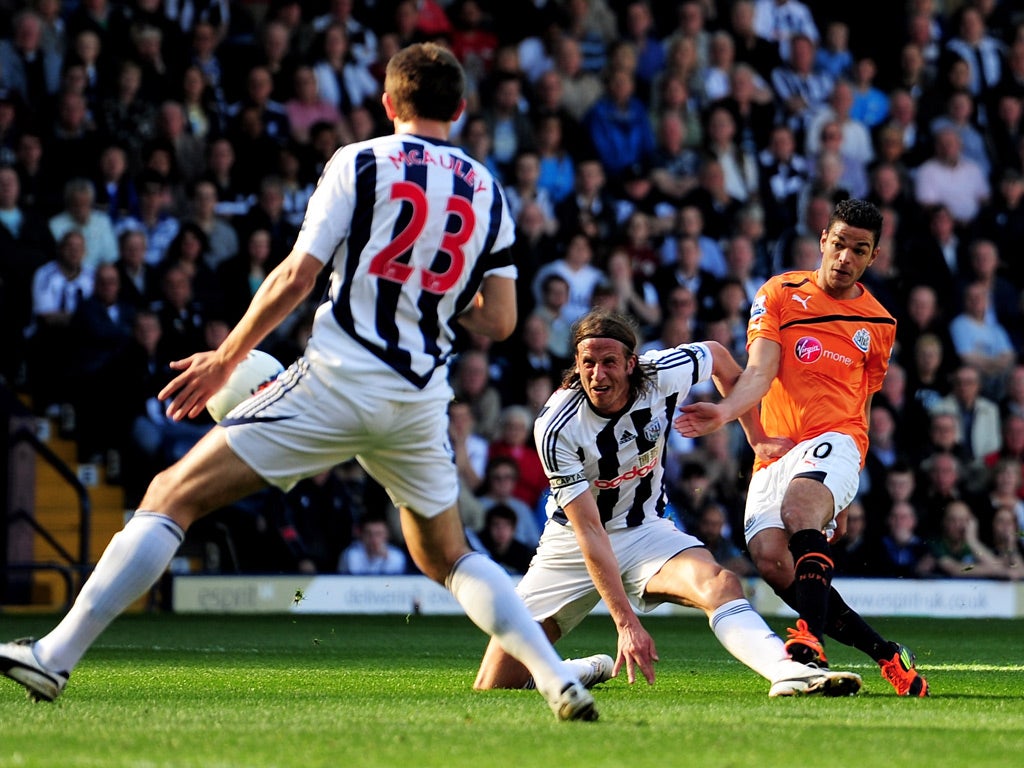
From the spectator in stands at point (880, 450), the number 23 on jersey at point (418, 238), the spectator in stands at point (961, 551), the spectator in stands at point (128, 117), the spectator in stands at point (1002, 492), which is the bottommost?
the spectator in stands at point (961, 551)

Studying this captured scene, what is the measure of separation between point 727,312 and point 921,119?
442 centimetres

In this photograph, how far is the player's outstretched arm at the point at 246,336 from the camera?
5383 millimetres

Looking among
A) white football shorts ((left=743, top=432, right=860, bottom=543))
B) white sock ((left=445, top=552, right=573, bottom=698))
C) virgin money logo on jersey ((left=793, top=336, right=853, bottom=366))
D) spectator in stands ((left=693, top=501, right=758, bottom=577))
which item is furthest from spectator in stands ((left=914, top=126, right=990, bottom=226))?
white sock ((left=445, top=552, right=573, bottom=698))

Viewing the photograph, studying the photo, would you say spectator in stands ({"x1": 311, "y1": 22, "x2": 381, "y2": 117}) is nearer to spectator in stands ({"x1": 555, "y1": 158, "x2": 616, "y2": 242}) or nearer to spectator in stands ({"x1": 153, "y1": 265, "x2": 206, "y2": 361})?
spectator in stands ({"x1": 555, "y1": 158, "x2": 616, "y2": 242})

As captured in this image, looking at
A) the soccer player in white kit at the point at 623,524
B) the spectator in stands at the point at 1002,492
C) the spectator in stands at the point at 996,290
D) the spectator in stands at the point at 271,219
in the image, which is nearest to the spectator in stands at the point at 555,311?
the spectator in stands at the point at 271,219

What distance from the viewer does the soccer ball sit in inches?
249

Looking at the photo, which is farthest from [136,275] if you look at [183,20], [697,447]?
[697,447]

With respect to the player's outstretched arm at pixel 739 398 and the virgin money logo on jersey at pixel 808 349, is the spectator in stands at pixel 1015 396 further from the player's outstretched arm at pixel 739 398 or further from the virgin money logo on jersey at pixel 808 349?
the player's outstretched arm at pixel 739 398

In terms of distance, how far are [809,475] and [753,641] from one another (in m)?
1.23

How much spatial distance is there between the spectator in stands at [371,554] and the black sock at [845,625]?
6917mm

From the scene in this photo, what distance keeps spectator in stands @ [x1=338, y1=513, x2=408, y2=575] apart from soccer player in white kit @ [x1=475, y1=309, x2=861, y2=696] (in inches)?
260

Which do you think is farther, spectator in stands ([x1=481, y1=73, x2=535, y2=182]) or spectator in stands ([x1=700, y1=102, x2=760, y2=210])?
spectator in stands ([x1=700, y1=102, x2=760, y2=210])

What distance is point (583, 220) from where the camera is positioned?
650 inches

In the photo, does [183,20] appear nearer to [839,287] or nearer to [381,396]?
[839,287]
